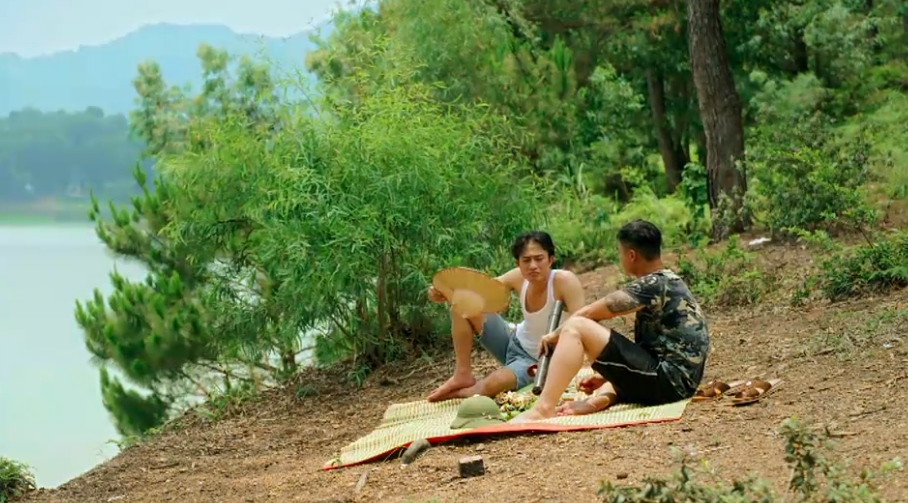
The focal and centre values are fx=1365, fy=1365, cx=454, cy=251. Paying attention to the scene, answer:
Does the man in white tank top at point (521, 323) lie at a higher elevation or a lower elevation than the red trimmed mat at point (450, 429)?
higher

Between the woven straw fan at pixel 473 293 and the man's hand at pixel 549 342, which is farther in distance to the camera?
the woven straw fan at pixel 473 293

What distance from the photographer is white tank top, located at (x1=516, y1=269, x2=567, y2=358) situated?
21.4 ft

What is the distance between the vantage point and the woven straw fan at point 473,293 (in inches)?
270

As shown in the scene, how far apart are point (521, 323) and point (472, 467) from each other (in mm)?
2057

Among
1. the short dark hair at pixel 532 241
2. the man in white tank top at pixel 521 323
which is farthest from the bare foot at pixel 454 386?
the short dark hair at pixel 532 241

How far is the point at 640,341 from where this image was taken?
18.9 feet

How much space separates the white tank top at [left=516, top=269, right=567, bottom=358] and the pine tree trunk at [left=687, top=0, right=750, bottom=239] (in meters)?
4.80

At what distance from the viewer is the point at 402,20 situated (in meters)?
15.4

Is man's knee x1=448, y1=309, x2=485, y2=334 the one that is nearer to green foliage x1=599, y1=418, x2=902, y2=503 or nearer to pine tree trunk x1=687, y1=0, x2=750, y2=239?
green foliage x1=599, y1=418, x2=902, y2=503

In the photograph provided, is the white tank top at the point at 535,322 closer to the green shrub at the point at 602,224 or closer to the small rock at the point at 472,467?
the small rock at the point at 472,467

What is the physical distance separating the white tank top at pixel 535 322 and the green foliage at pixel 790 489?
2938 millimetres

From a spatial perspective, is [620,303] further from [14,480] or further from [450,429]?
[14,480]

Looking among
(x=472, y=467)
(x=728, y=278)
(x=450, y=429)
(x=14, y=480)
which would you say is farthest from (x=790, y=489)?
(x=728, y=278)

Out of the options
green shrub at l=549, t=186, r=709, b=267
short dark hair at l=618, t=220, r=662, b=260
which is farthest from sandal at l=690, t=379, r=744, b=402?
green shrub at l=549, t=186, r=709, b=267
